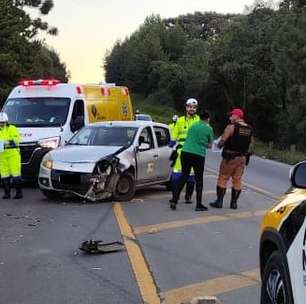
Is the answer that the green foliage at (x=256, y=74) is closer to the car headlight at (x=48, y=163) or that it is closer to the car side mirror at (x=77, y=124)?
the car side mirror at (x=77, y=124)

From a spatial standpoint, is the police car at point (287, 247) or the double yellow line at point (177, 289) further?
the double yellow line at point (177, 289)

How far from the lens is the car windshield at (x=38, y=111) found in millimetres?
16984

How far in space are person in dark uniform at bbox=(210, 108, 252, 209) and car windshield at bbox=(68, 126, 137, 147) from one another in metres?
2.31

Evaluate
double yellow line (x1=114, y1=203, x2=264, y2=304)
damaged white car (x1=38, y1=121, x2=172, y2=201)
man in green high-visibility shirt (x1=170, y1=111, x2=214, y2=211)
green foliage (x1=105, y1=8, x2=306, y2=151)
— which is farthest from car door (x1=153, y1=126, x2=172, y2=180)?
green foliage (x1=105, y1=8, x2=306, y2=151)

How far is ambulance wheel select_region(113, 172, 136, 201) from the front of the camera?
13297 mm

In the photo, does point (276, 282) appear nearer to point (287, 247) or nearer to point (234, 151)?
point (287, 247)

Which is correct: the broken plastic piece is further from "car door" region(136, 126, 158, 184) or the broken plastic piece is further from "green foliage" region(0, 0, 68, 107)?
"green foliage" region(0, 0, 68, 107)

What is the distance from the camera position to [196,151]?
1232 cm

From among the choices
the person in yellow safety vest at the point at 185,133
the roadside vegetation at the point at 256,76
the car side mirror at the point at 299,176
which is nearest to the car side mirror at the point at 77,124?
the person in yellow safety vest at the point at 185,133

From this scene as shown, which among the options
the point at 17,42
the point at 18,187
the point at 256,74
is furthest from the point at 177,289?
the point at 256,74

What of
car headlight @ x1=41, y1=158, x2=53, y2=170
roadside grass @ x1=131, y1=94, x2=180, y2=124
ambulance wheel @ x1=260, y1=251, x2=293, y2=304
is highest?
ambulance wheel @ x1=260, y1=251, x2=293, y2=304

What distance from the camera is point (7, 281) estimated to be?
277 inches

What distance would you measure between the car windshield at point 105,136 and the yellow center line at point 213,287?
7025 millimetres

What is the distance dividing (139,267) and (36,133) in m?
9.10
